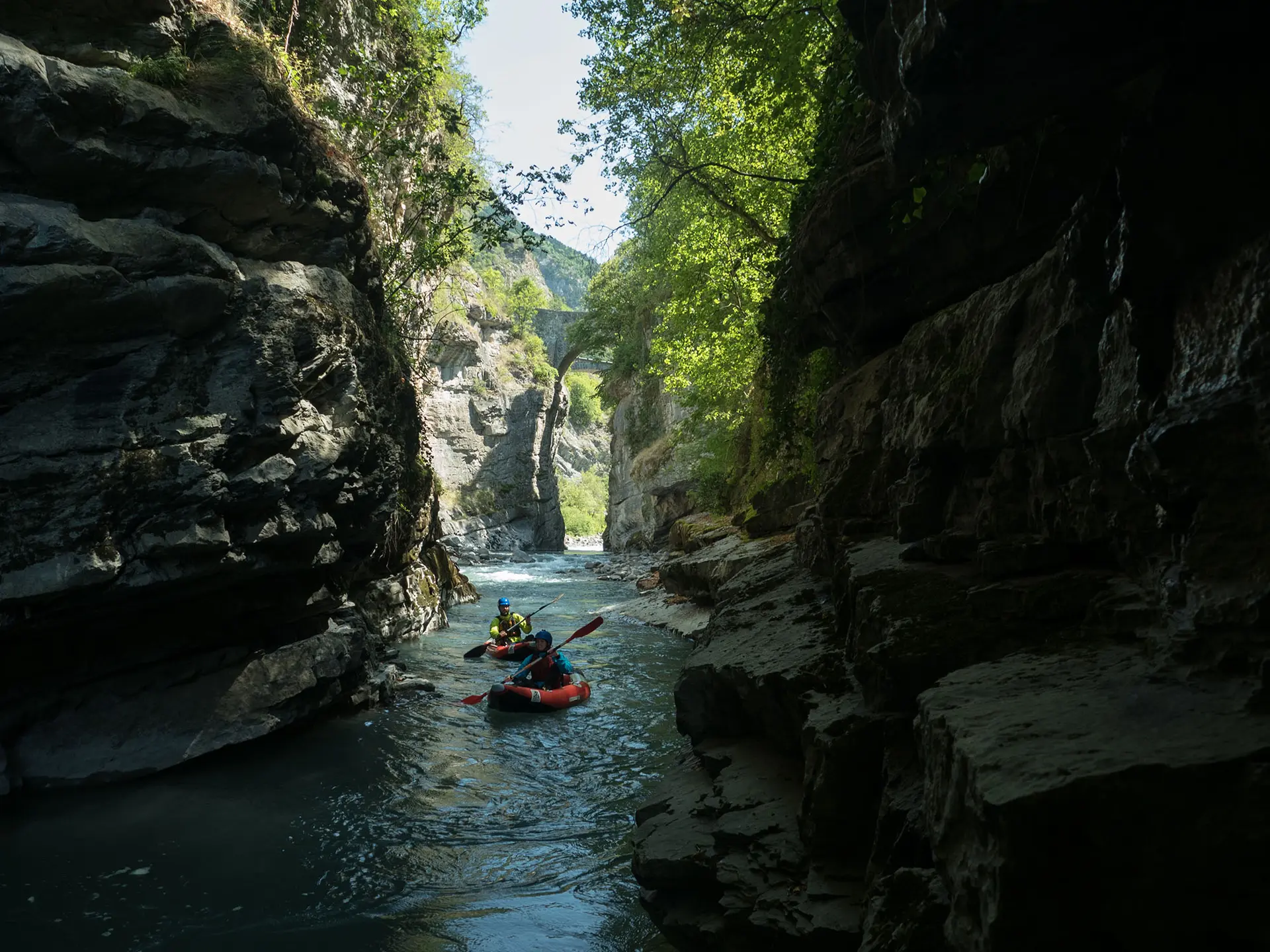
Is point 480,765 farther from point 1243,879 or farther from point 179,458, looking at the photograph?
point 1243,879

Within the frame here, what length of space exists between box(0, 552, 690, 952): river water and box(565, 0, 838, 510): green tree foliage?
647 cm

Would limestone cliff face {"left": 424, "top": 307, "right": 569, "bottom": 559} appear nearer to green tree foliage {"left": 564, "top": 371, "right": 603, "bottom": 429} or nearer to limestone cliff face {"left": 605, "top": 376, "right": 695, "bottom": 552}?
limestone cliff face {"left": 605, "top": 376, "right": 695, "bottom": 552}

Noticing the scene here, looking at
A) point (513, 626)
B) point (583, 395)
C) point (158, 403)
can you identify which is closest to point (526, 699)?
point (513, 626)

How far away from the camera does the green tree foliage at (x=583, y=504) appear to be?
67125mm

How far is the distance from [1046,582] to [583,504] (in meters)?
67.2

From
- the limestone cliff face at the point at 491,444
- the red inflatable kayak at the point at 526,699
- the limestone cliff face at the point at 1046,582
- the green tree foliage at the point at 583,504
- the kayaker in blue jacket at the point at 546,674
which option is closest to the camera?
the limestone cliff face at the point at 1046,582

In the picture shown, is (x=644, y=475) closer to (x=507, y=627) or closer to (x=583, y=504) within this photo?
(x=507, y=627)

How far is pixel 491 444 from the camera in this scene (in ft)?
143

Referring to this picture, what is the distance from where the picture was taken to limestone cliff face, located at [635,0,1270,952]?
87.2 inches

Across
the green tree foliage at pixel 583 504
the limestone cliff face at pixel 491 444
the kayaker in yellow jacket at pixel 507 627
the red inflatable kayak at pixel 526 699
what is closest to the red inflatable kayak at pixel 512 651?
the kayaker in yellow jacket at pixel 507 627

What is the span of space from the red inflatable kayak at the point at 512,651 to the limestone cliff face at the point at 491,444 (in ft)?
75.7

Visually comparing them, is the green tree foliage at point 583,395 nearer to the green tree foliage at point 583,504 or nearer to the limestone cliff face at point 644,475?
the green tree foliage at point 583,504

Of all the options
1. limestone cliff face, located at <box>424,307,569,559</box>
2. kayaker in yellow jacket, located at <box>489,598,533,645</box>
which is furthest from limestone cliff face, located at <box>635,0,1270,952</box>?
limestone cliff face, located at <box>424,307,569,559</box>

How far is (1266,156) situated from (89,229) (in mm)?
8824
